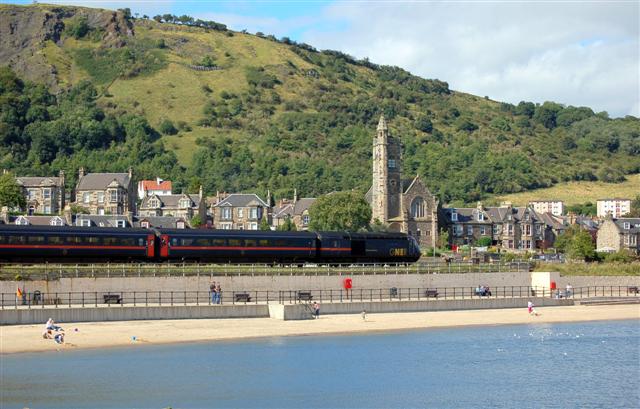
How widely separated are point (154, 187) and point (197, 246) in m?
78.1

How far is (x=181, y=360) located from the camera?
156ft

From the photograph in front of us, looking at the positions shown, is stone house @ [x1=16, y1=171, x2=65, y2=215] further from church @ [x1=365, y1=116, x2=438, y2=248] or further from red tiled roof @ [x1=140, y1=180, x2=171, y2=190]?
church @ [x1=365, y1=116, x2=438, y2=248]

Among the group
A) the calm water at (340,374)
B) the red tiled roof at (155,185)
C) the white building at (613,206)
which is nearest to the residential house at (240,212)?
the red tiled roof at (155,185)

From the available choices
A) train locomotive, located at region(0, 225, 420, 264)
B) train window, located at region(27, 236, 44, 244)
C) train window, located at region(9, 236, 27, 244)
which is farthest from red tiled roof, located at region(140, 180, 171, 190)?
train window, located at region(9, 236, 27, 244)

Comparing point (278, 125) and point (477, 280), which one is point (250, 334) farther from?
point (278, 125)

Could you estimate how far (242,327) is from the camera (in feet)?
182

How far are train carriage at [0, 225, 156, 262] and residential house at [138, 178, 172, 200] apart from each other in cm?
7674

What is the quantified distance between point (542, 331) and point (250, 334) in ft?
57.8

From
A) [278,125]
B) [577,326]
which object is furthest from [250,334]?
[278,125]

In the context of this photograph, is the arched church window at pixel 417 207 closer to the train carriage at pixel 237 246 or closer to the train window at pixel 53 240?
the train carriage at pixel 237 246

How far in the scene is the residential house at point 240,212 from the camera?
124750mm

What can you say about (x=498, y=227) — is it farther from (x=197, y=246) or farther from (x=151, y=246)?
(x=151, y=246)

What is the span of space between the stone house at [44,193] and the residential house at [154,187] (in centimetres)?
1687

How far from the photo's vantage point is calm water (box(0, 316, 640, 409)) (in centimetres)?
4022
